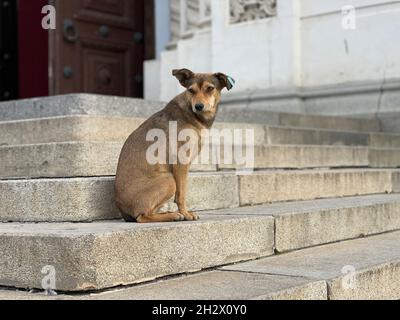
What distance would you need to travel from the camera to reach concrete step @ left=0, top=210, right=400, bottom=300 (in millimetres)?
3205

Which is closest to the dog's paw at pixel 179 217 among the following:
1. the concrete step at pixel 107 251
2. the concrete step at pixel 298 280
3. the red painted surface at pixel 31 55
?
→ the concrete step at pixel 107 251

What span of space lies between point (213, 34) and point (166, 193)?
19.1ft

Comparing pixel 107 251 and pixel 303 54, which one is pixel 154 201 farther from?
pixel 303 54

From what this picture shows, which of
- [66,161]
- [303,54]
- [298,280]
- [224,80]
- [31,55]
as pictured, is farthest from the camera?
[31,55]

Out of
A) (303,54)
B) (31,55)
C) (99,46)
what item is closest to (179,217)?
(303,54)

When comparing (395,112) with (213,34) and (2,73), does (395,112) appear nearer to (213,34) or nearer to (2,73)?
(213,34)

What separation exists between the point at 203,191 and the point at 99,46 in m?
4.98

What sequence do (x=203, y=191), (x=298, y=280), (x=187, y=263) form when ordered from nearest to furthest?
(x=298, y=280)
(x=187, y=263)
(x=203, y=191)

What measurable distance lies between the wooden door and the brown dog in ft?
16.4

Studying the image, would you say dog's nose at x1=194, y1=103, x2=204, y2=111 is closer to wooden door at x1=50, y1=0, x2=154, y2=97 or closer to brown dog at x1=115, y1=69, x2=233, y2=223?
brown dog at x1=115, y1=69, x2=233, y2=223

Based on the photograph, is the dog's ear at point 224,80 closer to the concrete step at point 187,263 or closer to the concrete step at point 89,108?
the concrete step at point 187,263

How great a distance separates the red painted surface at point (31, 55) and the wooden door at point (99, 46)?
660 millimetres

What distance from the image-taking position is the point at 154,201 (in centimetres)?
384

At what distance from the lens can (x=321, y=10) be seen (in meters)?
8.70
